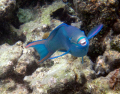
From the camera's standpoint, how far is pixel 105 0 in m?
2.84

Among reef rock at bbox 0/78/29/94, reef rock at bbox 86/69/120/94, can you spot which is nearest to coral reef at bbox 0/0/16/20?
reef rock at bbox 0/78/29/94

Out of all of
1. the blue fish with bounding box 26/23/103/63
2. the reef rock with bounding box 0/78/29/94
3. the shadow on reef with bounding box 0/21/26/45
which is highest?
the blue fish with bounding box 26/23/103/63

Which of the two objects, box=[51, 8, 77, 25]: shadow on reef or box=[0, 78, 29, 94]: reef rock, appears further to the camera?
box=[51, 8, 77, 25]: shadow on reef

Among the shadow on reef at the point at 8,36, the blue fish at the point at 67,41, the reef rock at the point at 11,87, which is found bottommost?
the reef rock at the point at 11,87

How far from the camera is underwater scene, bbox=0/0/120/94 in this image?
208 cm

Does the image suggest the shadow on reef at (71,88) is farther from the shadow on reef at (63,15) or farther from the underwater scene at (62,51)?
the shadow on reef at (63,15)

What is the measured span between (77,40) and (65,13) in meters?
3.94

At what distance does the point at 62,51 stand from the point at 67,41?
397 millimetres

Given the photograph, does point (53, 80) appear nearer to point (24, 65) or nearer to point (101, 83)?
point (101, 83)

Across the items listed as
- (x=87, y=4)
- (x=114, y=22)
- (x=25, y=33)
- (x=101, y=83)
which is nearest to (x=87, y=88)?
(x=101, y=83)

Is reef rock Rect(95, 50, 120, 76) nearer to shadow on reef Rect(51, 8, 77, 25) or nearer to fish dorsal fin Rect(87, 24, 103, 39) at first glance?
fish dorsal fin Rect(87, 24, 103, 39)

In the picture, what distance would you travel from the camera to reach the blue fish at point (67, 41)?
1769 millimetres

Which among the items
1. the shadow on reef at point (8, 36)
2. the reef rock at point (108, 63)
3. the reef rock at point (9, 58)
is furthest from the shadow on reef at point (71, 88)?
the shadow on reef at point (8, 36)

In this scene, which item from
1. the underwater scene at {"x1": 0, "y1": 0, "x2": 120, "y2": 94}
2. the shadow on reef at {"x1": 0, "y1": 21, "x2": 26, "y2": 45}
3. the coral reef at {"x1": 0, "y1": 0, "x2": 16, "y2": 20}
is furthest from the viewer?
the shadow on reef at {"x1": 0, "y1": 21, "x2": 26, "y2": 45}
